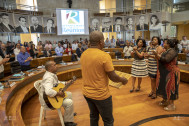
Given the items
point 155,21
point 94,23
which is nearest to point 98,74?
point 155,21

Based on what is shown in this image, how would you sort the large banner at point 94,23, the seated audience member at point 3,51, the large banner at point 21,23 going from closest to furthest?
1. the seated audience member at point 3,51
2. the large banner at point 21,23
3. the large banner at point 94,23

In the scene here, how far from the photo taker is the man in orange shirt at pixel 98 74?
4.61 ft

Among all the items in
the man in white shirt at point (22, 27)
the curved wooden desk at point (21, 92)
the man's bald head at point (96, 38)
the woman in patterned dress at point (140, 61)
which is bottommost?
the curved wooden desk at point (21, 92)

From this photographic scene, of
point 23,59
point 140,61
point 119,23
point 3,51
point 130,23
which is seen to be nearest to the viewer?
point 140,61

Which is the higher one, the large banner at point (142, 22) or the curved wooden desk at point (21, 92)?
the large banner at point (142, 22)

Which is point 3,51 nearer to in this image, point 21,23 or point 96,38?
point 21,23

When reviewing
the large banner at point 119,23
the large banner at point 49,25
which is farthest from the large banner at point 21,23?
the large banner at point 119,23

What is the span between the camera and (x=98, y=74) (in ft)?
4.74

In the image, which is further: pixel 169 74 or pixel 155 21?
pixel 155 21

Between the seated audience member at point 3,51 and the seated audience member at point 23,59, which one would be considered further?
the seated audience member at point 23,59

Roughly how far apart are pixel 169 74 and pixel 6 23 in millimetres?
8773

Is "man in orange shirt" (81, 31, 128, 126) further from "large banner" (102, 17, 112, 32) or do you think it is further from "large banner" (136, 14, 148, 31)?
"large banner" (102, 17, 112, 32)

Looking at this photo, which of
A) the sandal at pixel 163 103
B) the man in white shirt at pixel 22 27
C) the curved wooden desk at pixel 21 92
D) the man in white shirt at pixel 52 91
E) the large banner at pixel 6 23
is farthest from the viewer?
the man in white shirt at pixel 22 27

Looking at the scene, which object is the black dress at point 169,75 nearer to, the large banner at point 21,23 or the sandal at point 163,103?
the sandal at point 163,103
